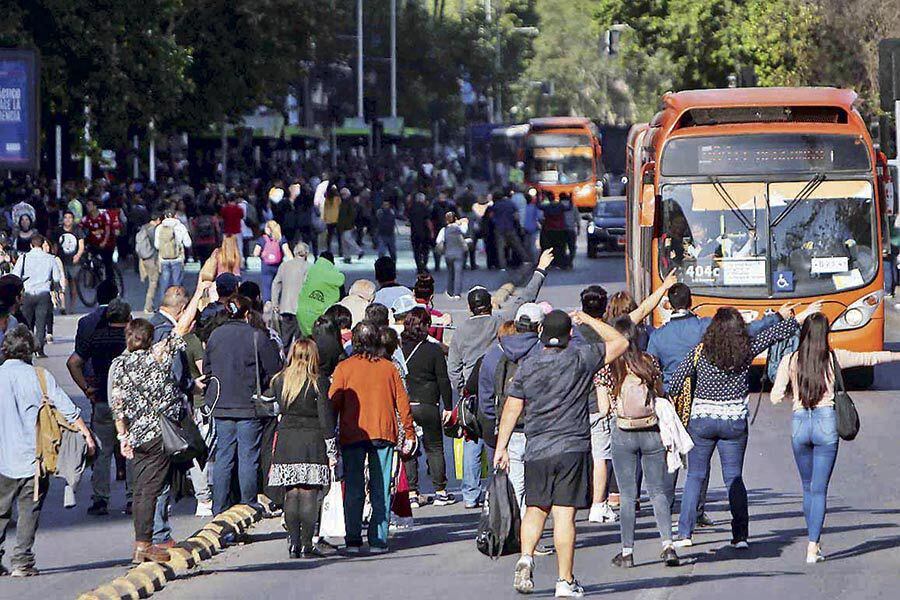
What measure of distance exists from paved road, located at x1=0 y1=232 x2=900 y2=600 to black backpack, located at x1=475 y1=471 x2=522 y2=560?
0.14 metres

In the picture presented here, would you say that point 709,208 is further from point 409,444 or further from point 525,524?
point 525,524

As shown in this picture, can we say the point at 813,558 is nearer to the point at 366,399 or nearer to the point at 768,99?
the point at 366,399

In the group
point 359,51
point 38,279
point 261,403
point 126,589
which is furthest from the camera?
point 359,51

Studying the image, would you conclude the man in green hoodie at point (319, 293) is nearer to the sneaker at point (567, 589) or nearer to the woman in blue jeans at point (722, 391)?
the woman in blue jeans at point (722, 391)

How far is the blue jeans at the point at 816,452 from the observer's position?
1134 cm

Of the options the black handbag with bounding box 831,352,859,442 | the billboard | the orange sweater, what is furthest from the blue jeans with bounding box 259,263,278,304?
the black handbag with bounding box 831,352,859,442

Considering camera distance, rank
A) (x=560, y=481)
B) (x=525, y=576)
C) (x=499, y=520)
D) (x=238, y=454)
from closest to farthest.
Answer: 1. (x=560, y=481)
2. (x=525, y=576)
3. (x=499, y=520)
4. (x=238, y=454)

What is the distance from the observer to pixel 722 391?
11.4m

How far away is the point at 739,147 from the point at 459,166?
69.8 metres

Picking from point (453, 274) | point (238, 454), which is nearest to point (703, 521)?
point (238, 454)

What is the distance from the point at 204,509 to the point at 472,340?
7.65 feet

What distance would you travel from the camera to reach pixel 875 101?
149ft

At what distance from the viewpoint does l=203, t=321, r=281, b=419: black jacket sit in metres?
12.7

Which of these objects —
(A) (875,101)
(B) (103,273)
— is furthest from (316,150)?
(B) (103,273)
